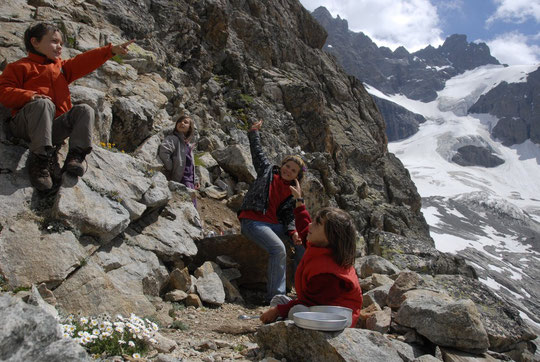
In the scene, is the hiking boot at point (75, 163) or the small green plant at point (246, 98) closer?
the hiking boot at point (75, 163)

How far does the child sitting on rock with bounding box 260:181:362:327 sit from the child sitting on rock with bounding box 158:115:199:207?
18.6 feet

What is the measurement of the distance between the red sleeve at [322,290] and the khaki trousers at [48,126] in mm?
4150

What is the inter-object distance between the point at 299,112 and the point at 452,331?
29.2 meters

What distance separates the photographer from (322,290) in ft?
15.9

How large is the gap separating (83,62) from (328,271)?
565 cm

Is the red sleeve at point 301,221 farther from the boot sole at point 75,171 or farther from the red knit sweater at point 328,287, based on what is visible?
the boot sole at point 75,171

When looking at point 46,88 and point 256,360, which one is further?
point 46,88

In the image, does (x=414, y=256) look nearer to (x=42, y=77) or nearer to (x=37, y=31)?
(x=42, y=77)

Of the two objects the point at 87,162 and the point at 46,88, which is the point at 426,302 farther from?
the point at 46,88

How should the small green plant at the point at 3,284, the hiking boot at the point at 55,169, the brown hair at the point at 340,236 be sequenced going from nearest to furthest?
1. the small green plant at the point at 3,284
2. the brown hair at the point at 340,236
3. the hiking boot at the point at 55,169

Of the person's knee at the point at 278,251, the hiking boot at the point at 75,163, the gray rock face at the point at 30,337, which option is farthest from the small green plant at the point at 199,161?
the gray rock face at the point at 30,337

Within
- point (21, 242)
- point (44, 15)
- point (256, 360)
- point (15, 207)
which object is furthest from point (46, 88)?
point (44, 15)

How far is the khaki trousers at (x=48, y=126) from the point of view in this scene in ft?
18.3

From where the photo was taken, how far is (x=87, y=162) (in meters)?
6.82
